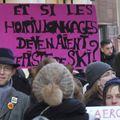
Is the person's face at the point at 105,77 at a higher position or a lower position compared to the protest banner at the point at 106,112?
higher

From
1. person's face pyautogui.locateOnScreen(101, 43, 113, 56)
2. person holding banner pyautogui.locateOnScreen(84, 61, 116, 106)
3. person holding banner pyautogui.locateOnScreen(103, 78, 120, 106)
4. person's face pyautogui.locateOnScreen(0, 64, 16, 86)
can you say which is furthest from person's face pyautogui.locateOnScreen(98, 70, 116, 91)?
person's face pyautogui.locateOnScreen(101, 43, 113, 56)

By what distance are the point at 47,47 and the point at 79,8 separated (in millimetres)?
596

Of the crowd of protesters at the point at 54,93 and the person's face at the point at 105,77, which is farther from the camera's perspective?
the person's face at the point at 105,77

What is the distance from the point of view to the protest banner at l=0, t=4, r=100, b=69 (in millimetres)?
5945

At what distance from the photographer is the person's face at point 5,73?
432 centimetres

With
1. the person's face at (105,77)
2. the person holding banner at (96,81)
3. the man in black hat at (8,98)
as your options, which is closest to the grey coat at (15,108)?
the man in black hat at (8,98)

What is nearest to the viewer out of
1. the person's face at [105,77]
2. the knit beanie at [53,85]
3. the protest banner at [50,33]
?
the knit beanie at [53,85]

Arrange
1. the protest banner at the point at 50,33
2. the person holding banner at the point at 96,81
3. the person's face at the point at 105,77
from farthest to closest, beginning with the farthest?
the protest banner at the point at 50,33 < the person's face at the point at 105,77 < the person holding banner at the point at 96,81

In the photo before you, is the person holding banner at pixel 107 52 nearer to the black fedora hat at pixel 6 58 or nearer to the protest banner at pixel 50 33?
the protest banner at pixel 50 33

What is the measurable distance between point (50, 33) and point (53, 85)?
261cm

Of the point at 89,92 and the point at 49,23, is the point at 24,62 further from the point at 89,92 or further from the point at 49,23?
the point at 89,92

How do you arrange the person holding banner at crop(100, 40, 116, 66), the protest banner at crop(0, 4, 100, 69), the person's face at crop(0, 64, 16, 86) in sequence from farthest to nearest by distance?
the person holding banner at crop(100, 40, 116, 66) → the protest banner at crop(0, 4, 100, 69) → the person's face at crop(0, 64, 16, 86)

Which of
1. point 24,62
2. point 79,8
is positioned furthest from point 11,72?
point 79,8

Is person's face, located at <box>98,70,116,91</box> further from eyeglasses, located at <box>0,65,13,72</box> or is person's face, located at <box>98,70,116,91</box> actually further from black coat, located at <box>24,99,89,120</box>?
black coat, located at <box>24,99,89,120</box>
